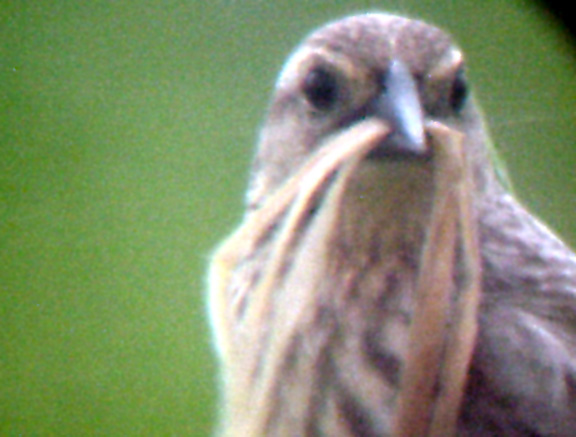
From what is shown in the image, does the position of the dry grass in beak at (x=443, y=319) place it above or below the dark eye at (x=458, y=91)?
below

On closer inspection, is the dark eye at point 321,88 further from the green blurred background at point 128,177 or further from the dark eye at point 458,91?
the green blurred background at point 128,177

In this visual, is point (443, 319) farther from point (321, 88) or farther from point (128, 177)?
point (128, 177)

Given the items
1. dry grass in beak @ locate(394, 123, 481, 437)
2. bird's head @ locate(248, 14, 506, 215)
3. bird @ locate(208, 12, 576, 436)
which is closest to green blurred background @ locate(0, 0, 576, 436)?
bird's head @ locate(248, 14, 506, 215)

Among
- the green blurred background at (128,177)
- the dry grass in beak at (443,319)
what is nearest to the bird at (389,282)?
the dry grass in beak at (443,319)

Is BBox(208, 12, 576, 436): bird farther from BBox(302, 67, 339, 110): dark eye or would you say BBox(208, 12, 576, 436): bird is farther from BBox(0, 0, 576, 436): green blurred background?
BBox(0, 0, 576, 436): green blurred background

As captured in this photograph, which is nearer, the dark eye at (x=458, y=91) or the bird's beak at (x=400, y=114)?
the bird's beak at (x=400, y=114)

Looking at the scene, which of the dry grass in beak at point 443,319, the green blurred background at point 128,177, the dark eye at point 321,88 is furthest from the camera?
the green blurred background at point 128,177

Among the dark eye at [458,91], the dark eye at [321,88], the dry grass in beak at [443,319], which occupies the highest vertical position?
the dark eye at [321,88]
